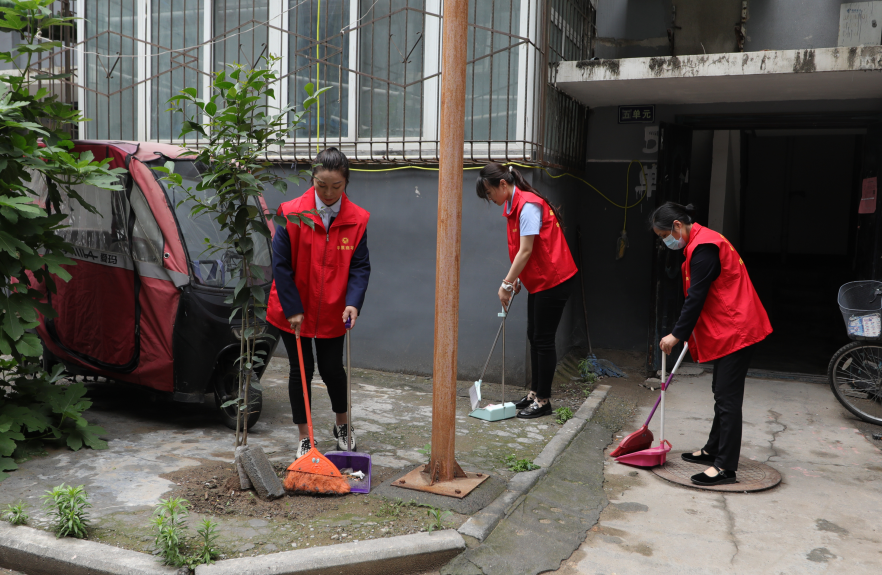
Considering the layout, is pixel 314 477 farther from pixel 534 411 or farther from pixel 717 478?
pixel 717 478

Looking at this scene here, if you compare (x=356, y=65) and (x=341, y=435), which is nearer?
(x=341, y=435)


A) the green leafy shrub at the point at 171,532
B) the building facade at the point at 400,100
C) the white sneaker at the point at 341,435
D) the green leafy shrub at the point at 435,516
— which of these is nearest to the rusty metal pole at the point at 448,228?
the green leafy shrub at the point at 435,516

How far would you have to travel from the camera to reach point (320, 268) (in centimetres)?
412

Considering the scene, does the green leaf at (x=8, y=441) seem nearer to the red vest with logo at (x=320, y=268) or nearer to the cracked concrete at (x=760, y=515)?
the red vest with logo at (x=320, y=268)

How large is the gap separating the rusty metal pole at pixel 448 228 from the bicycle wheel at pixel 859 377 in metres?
4.06

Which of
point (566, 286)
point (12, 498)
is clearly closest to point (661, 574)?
point (566, 286)

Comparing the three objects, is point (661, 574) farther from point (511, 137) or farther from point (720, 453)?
point (511, 137)

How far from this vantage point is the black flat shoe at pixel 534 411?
568cm

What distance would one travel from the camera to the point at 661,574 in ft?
10.9

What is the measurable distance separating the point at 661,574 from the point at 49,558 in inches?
110

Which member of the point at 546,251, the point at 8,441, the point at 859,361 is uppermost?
the point at 546,251

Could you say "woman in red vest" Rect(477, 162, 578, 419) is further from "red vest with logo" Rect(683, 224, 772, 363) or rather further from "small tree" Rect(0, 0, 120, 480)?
"small tree" Rect(0, 0, 120, 480)

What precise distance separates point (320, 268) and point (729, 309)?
2596mm

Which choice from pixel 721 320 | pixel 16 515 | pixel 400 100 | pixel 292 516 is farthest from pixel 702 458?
pixel 400 100
